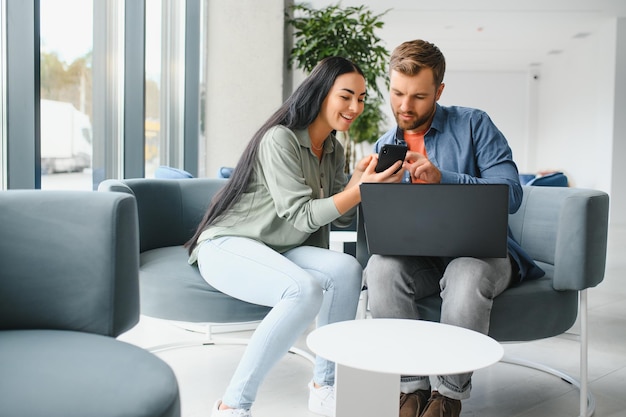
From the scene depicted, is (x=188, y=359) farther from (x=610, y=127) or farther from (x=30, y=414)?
(x=610, y=127)

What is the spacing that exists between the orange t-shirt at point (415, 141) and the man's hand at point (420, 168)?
10.5 inches

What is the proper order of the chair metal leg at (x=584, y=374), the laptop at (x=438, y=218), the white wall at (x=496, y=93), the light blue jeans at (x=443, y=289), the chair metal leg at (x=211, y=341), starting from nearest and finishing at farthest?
the laptop at (x=438, y=218)
the light blue jeans at (x=443, y=289)
the chair metal leg at (x=584, y=374)
the chair metal leg at (x=211, y=341)
the white wall at (x=496, y=93)

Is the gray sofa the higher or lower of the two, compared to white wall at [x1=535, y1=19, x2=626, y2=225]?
lower

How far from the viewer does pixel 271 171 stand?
2006 mm

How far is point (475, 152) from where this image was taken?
2.15 metres

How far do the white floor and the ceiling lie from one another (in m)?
5.05

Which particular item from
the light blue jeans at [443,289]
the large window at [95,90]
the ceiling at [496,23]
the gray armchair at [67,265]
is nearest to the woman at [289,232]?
the light blue jeans at [443,289]

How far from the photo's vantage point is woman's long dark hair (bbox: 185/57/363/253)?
2078 millimetres

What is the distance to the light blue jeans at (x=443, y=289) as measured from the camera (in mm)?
1844

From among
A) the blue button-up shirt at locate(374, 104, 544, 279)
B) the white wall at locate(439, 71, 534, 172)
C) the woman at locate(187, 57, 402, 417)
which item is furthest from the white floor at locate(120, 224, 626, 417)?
the white wall at locate(439, 71, 534, 172)

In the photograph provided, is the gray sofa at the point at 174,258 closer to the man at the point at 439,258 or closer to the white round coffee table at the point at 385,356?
the man at the point at 439,258

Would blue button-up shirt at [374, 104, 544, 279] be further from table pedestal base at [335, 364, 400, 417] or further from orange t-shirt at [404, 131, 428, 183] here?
table pedestal base at [335, 364, 400, 417]

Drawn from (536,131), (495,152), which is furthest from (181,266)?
(536,131)

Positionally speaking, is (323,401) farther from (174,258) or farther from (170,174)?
(170,174)
